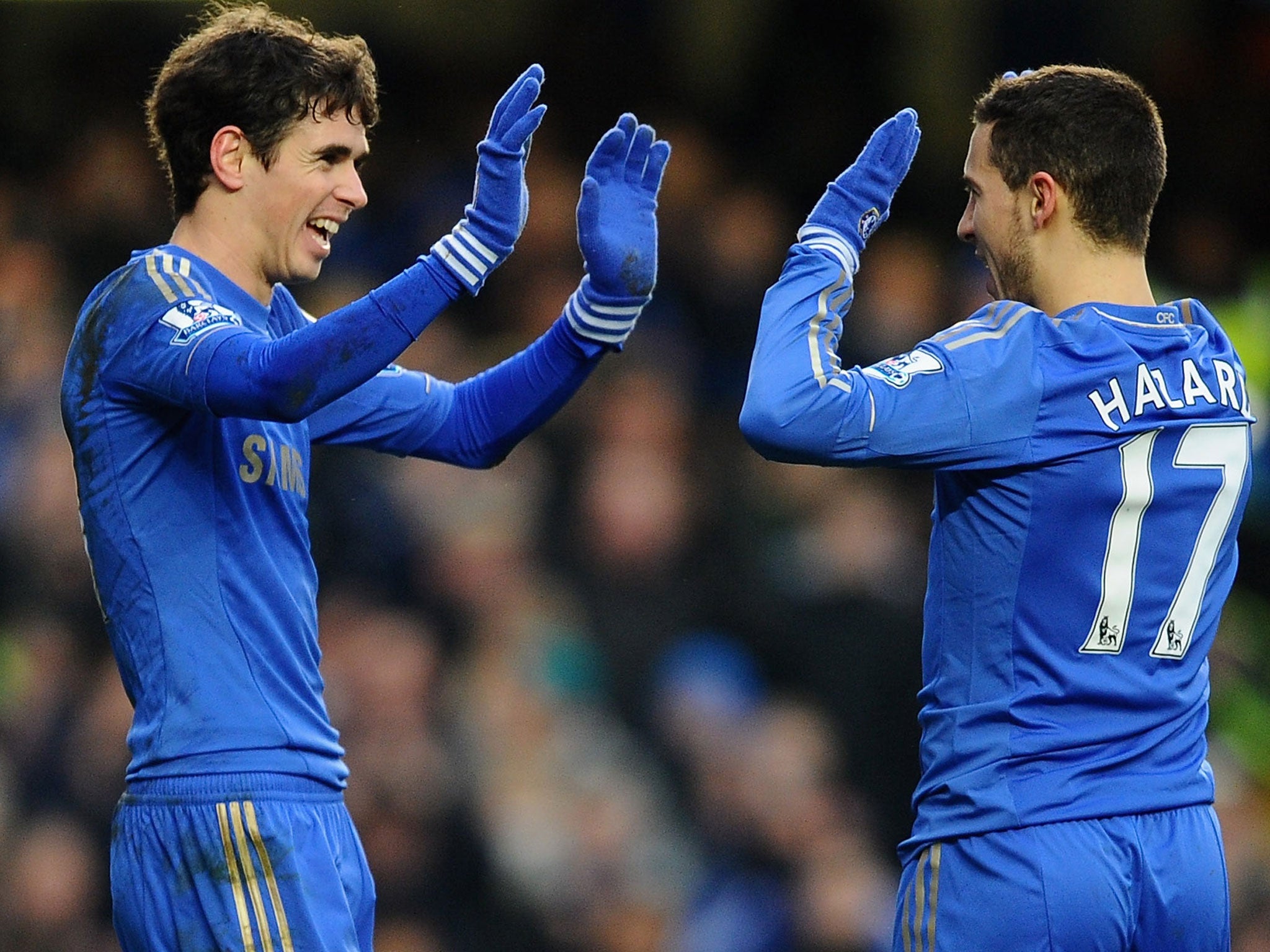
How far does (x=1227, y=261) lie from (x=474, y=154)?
3471 mm

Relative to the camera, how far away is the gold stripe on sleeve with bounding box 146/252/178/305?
2.95 meters

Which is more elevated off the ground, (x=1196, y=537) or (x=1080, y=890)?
(x=1196, y=537)

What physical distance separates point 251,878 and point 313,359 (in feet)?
2.77

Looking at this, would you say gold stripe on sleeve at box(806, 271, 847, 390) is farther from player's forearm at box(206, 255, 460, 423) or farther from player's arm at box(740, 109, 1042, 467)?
player's forearm at box(206, 255, 460, 423)

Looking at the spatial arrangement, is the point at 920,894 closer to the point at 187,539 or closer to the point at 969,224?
the point at 969,224

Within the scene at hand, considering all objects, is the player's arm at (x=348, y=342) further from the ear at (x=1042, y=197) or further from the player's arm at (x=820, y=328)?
the ear at (x=1042, y=197)

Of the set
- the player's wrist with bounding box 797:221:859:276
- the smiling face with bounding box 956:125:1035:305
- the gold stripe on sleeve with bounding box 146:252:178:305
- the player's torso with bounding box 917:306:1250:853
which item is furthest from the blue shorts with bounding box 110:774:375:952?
the smiling face with bounding box 956:125:1035:305

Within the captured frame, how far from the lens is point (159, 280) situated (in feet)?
9.78

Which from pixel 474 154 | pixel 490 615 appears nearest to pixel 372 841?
pixel 490 615

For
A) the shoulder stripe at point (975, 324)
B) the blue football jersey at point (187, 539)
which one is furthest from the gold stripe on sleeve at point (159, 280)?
the shoulder stripe at point (975, 324)

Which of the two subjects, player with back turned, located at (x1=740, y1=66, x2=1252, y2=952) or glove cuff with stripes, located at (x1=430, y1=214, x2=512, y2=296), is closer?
player with back turned, located at (x1=740, y1=66, x2=1252, y2=952)

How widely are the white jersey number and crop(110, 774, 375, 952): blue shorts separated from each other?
1303 mm

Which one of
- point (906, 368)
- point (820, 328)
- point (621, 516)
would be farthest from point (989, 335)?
point (621, 516)

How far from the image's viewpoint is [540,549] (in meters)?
7.03
